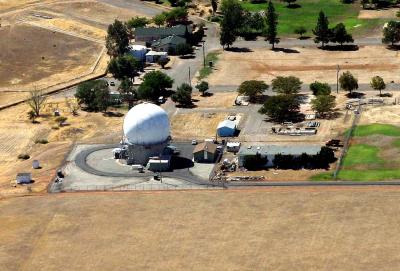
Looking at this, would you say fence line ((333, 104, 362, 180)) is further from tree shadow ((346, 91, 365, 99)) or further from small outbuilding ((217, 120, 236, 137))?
small outbuilding ((217, 120, 236, 137))

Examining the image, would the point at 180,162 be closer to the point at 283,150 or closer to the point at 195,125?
the point at 283,150

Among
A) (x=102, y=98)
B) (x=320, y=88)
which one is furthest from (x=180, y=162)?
(x=320, y=88)

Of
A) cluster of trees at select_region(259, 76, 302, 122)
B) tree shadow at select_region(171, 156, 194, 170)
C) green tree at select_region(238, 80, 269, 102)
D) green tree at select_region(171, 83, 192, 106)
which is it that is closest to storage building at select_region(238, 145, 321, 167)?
tree shadow at select_region(171, 156, 194, 170)

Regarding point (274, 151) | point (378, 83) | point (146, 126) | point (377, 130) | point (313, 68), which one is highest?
point (378, 83)

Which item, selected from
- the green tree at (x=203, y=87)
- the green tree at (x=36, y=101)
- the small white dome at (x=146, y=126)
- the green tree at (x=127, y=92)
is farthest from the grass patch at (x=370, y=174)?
the green tree at (x=36, y=101)

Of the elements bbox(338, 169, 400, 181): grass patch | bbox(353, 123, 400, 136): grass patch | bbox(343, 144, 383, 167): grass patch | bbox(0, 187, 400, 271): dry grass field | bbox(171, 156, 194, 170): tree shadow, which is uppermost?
bbox(353, 123, 400, 136): grass patch
